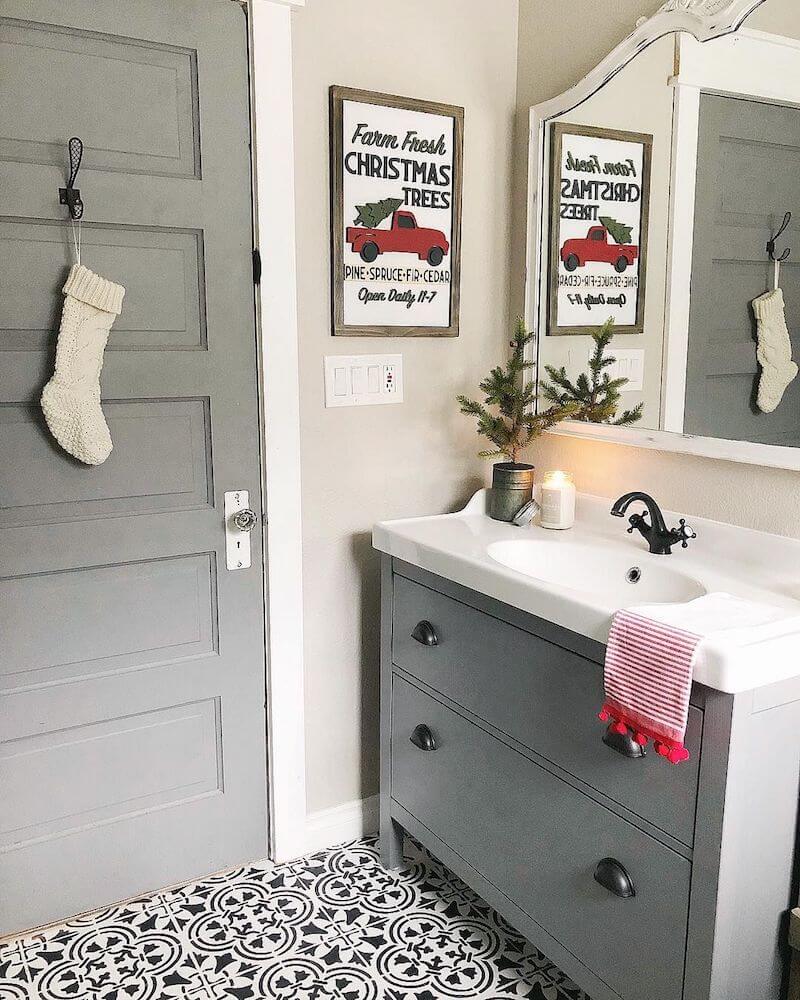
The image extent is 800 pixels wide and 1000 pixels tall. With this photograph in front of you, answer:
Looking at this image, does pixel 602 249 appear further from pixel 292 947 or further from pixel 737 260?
pixel 292 947

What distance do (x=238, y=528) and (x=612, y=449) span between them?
95cm

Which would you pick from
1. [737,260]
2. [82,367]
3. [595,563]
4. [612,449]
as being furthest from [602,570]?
[82,367]

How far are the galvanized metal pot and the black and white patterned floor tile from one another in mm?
972

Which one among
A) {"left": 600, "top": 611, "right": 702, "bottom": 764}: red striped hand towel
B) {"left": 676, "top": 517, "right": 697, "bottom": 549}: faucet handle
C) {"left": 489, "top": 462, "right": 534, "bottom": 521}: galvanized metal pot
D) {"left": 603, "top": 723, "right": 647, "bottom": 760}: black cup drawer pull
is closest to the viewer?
{"left": 600, "top": 611, "right": 702, "bottom": 764}: red striped hand towel

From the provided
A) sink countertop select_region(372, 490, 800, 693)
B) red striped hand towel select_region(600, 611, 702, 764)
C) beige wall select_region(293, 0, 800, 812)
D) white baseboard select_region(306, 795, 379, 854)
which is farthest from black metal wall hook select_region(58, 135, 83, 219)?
white baseboard select_region(306, 795, 379, 854)

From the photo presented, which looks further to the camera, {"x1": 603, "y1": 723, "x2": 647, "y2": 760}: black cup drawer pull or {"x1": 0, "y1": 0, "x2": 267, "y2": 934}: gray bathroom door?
{"x1": 0, "y1": 0, "x2": 267, "y2": 934}: gray bathroom door

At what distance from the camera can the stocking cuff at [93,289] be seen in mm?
1928

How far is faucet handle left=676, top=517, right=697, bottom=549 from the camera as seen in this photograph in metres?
1.96

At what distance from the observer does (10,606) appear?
2.01 metres

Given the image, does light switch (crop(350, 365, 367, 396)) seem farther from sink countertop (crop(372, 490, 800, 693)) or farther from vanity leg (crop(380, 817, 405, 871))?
vanity leg (crop(380, 817, 405, 871))

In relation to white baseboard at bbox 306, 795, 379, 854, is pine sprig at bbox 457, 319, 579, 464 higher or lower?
higher

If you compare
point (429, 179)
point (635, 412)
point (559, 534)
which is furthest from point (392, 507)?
point (429, 179)

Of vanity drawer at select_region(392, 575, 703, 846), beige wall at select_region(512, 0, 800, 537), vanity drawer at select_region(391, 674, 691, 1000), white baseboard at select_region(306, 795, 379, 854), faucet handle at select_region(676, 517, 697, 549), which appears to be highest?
beige wall at select_region(512, 0, 800, 537)

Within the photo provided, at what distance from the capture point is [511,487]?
2330 mm
